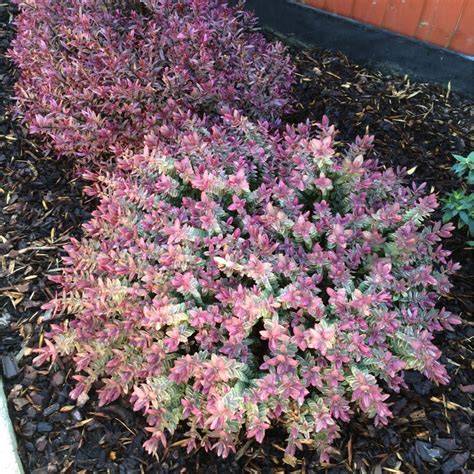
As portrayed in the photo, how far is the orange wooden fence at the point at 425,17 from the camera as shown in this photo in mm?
3441

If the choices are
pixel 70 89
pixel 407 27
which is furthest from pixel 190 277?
pixel 407 27

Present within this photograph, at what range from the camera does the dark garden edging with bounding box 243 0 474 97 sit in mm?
3600

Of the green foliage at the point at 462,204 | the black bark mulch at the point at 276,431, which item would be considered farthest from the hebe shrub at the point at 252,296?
the green foliage at the point at 462,204

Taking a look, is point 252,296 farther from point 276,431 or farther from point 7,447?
point 7,447

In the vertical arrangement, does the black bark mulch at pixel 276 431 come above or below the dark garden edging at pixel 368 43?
below

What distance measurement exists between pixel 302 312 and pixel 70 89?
180 centimetres

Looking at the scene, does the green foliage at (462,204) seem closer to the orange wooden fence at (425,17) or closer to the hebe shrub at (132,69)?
the hebe shrub at (132,69)

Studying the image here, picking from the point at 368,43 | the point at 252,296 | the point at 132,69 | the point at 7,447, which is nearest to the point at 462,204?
the point at 252,296

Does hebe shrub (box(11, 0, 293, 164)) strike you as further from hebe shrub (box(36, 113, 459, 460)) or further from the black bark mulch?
hebe shrub (box(36, 113, 459, 460))

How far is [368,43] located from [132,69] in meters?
1.76

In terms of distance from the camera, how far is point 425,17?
11.6 feet

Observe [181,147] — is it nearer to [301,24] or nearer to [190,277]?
[190,277]

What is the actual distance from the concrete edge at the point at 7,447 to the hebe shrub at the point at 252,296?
12.0 inches

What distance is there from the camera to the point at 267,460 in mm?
2156
